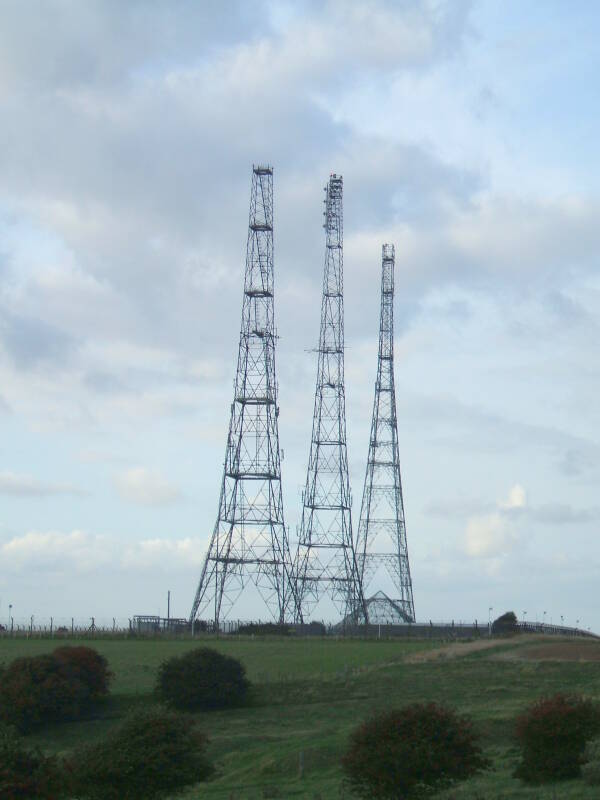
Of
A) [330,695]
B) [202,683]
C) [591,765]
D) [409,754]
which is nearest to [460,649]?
[330,695]

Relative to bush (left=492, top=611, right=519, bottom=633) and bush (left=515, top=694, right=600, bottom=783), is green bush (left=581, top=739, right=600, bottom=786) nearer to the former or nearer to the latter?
bush (left=515, top=694, right=600, bottom=783)

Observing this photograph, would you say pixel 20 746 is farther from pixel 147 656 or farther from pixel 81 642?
pixel 81 642

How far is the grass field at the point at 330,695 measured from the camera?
Result: 3338 cm

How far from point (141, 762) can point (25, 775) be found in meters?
5.96

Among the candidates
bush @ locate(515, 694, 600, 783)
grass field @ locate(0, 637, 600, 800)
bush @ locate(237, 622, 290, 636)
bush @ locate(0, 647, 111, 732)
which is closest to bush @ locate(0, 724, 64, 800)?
grass field @ locate(0, 637, 600, 800)

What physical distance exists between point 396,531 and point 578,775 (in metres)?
63.7

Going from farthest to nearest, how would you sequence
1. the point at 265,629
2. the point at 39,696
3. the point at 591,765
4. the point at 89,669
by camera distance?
the point at 265,629, the point at 89,669, the point at 39,696, the point at 591,765

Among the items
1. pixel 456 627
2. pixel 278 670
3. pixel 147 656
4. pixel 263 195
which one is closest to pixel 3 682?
pixel 278 670

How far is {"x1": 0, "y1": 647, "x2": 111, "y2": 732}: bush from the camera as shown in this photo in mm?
47188

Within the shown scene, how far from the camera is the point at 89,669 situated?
51250 millimetres

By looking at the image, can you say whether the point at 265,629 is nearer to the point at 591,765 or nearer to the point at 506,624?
the point at 506,624

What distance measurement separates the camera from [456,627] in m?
97.6

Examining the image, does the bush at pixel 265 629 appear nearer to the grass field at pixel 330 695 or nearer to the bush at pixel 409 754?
the grass field at pixel 330 695

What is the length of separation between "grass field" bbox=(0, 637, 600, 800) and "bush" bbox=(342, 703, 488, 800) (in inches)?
69.8
